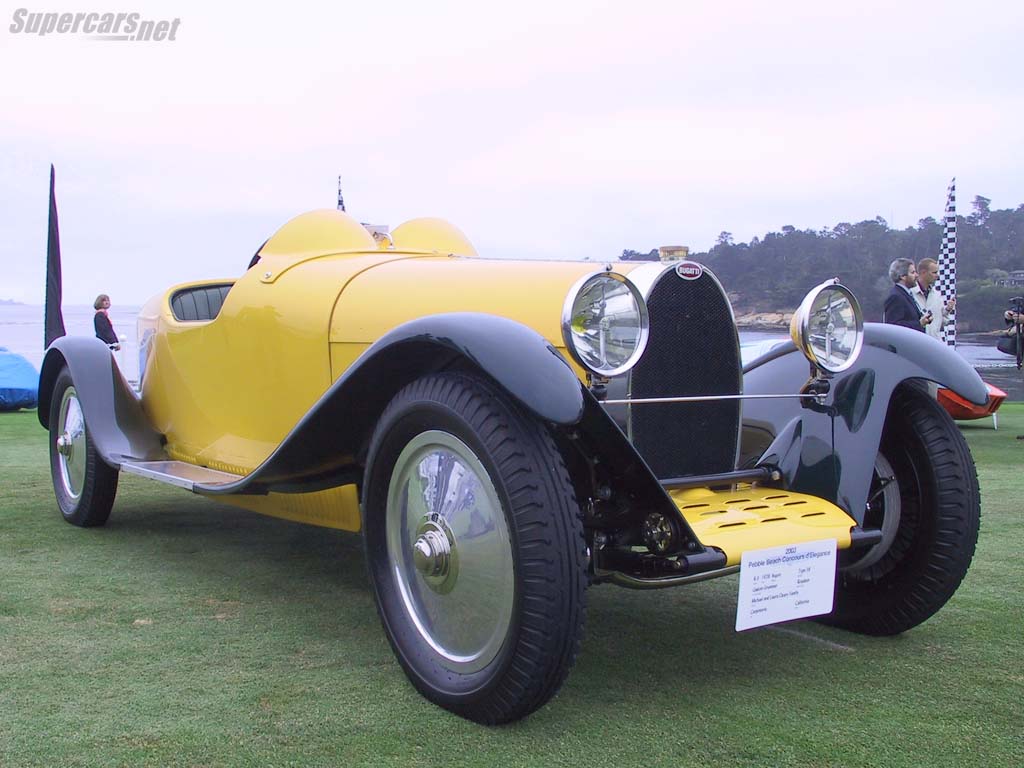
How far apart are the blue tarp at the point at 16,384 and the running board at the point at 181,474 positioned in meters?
7.60

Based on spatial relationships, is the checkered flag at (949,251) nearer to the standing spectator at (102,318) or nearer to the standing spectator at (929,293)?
the standing spectator at (929,293)

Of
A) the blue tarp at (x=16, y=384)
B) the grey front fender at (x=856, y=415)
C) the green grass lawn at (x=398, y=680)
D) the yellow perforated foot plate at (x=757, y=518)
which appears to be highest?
the grey front fender at (x=856, y=415)

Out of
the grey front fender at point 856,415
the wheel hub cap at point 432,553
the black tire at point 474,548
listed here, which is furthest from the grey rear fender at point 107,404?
the grey front fender at point 856,415

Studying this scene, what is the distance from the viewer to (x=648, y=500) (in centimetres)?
238

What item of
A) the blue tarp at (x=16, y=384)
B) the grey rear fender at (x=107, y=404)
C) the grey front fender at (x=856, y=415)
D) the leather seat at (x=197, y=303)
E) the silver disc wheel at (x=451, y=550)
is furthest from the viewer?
the blue tarp at (x=16, y=384)

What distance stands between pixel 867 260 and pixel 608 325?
20.2 feet

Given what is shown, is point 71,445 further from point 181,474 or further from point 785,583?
point 785,583

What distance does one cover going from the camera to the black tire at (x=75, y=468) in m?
4.46

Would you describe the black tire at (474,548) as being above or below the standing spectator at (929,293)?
below

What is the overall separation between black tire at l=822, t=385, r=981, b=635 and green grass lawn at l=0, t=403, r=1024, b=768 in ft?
0.37

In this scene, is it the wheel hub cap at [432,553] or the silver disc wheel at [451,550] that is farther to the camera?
the wheel hub cap at [432,553]

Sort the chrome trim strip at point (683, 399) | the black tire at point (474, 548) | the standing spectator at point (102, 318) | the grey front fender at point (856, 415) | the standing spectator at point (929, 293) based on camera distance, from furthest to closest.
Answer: the standing spectator at point (102, 318), the standing spectator at point (929, 293), the grey front fender at point (856, 415), the chrome trim strip at point (683, 399), the black tire at point (474, 548)

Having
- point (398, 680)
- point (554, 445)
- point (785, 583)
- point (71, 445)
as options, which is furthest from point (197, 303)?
point (785, 583)

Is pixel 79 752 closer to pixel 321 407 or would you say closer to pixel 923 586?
pixel 321 407
